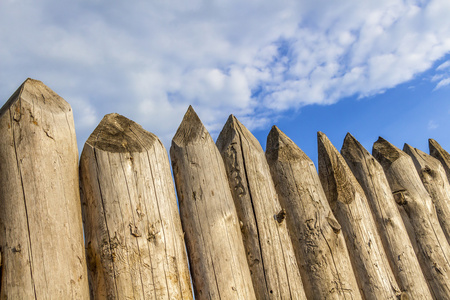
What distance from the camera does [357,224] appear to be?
392 centimetres

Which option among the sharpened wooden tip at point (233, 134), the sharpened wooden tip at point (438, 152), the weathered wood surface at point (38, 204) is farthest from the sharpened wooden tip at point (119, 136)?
the sharpened wooden tip at point (438, 152)

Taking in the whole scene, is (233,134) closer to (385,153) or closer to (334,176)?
(334,176)

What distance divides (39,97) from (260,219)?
2064 mm

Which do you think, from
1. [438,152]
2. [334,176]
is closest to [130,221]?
[334,176]

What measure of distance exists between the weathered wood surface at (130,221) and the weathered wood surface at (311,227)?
1.14m

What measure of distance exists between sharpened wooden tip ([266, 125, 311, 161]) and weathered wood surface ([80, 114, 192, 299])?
1247mm

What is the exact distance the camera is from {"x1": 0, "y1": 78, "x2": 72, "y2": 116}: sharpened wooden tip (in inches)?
115

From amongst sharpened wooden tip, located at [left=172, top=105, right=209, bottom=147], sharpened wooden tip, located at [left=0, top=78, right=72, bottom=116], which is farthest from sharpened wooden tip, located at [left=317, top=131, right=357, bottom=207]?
sharpened wooden tip, located at [left=0, top=78, right=72, bottom=116]

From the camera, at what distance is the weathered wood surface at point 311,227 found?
3.38 m

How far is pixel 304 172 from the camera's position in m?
3.81

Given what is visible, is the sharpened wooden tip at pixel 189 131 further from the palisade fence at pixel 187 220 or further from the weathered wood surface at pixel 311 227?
the weathered wood surface at pixel 311 227

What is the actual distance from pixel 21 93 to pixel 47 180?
2.38 ft

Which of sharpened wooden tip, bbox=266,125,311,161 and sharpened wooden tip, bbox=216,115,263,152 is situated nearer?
sharpened wooden tip, bbox=216,115,263,152

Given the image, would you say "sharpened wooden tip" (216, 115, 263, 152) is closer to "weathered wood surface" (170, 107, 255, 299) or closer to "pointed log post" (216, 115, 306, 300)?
"pointed log post" (216, 115, 306, 300)
